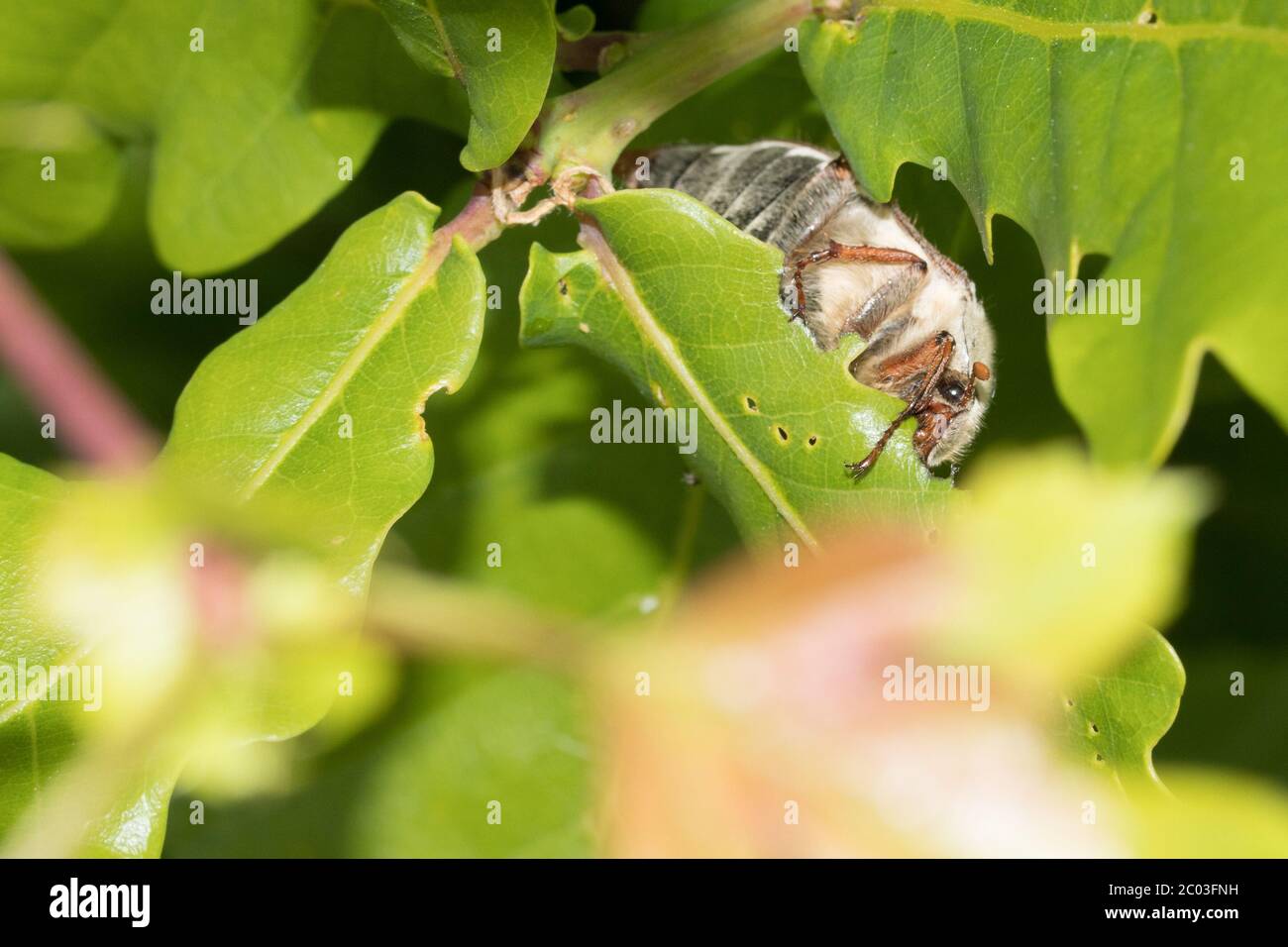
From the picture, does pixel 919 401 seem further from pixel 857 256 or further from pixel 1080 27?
pixel 1080 27

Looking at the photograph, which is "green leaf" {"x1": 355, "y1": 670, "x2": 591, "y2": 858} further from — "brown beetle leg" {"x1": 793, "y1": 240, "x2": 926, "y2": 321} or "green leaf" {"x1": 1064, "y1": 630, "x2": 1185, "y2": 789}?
"green leaf" {"x1": 1064, "y1": 630, "x2": 1185, "y2": 789}

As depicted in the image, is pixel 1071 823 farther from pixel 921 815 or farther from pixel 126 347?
pixel 126 347

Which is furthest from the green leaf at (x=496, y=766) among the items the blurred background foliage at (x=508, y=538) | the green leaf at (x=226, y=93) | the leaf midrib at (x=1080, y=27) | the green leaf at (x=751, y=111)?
the leaf midrib at (x=1080, y=27)

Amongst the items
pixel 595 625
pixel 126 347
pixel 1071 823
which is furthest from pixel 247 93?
pixel 1071 823

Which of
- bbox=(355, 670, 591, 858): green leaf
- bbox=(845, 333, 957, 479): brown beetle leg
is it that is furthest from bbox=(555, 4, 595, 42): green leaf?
bbox=(355, 670, 591, 858): green leaf

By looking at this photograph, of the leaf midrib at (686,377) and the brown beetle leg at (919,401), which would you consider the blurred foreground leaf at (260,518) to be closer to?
the leaf midrib at (686,377)

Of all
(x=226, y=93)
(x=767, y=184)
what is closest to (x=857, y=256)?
(x=767, y=184)
